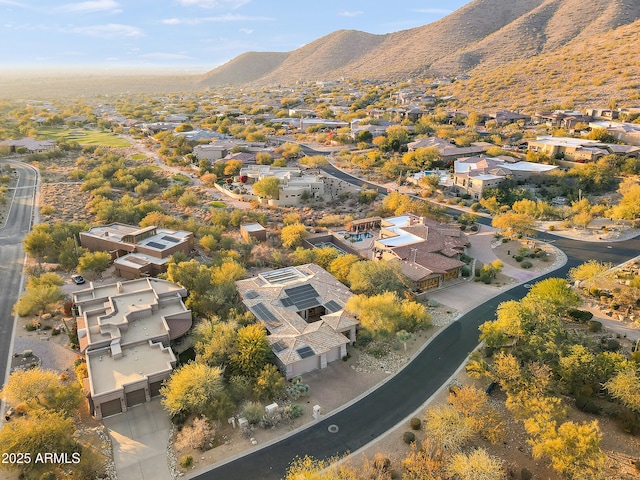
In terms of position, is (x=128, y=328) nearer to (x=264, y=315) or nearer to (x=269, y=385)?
(x=264, y=315)

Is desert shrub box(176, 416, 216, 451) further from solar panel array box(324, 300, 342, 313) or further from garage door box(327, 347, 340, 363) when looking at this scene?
solar panel array box(324, 300, 342, 313)

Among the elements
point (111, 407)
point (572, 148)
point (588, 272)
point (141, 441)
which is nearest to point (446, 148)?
point (572, 148)

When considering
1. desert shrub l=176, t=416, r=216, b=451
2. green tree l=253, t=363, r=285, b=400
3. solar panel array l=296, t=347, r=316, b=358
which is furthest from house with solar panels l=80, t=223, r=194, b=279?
desert shrub l=176, t=416, r=216, b=451

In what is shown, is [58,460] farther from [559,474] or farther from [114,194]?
[114,194]

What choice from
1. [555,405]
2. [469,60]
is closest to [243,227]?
[555,405]

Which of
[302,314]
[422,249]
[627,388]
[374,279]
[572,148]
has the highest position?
[572,148]

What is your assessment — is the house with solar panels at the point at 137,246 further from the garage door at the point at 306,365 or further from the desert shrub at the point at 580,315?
the desert shrub at the point at 580,315
